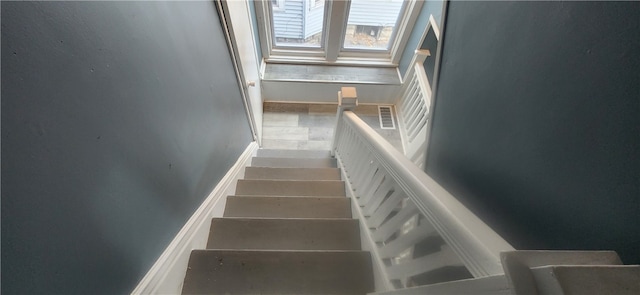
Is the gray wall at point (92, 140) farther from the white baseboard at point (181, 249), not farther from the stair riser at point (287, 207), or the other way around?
the stair riser at point (287, 207)

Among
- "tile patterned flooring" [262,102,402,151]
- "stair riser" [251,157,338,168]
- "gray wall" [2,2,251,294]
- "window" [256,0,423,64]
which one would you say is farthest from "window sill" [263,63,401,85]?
"gray wall" [2,2,251,294]

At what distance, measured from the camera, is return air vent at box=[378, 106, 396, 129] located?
3.79 m

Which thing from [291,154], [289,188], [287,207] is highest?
[291,154]

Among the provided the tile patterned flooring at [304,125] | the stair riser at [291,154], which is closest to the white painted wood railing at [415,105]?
the tile patterned flooring at [304,125]

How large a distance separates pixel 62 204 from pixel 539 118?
1063 millimetres

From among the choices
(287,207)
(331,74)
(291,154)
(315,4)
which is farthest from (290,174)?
(315,4)

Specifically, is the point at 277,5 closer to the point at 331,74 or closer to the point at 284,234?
the point at 331,74

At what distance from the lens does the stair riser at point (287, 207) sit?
157 cm

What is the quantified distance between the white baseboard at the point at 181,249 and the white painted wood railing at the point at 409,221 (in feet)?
2.75

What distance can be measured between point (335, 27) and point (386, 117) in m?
1.57

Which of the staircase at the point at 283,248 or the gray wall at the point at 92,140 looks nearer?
the gray wall at the point at 92,140

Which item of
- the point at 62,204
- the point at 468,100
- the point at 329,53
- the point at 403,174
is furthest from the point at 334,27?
the point at 62,204

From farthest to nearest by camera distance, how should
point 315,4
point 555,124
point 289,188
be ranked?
point 315,4 < point 289,188 < point 555,124

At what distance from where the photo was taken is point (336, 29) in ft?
11.4
